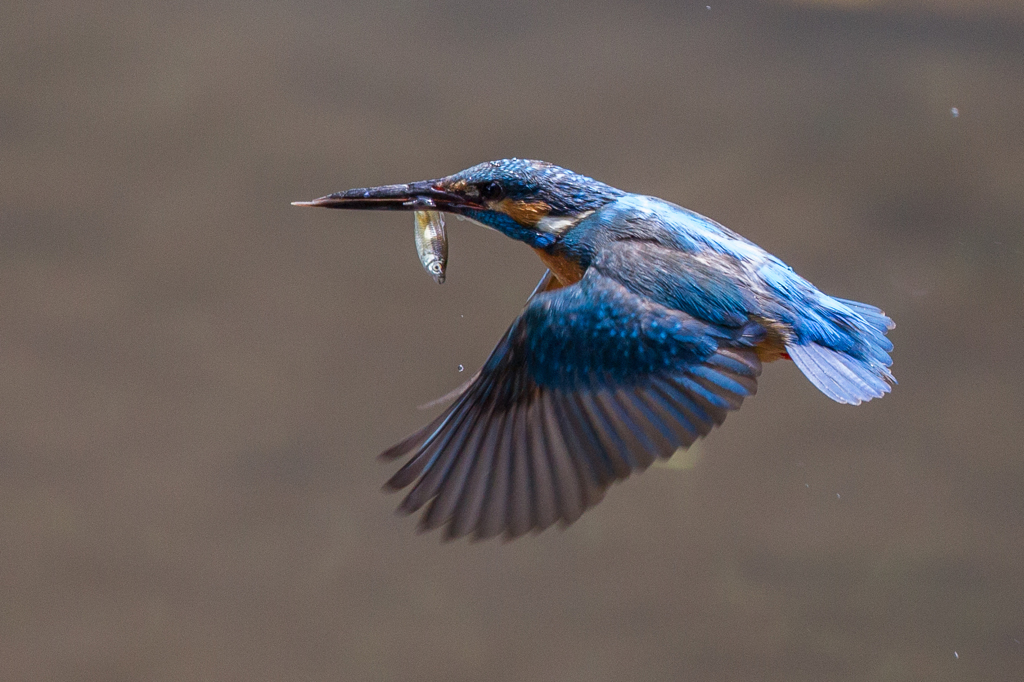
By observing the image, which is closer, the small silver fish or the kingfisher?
the kingfisher

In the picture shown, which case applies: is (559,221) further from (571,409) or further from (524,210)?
(571,409)

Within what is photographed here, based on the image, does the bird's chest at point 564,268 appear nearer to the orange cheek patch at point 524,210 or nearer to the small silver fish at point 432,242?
the orange cheek patch at point 524,210

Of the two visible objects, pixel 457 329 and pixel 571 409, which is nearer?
pixel 571 409

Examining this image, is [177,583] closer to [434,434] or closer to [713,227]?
[434,434]

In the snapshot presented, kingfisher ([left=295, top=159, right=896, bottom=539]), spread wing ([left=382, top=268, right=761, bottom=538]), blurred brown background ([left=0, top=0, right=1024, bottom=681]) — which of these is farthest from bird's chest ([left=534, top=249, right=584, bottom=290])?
blurred brown background ([left=0, top=0, right=1024, bottom=681])

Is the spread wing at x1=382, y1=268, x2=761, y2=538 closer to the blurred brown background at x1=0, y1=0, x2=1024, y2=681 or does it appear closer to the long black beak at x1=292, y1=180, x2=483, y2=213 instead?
the long black beak at x1=292, y1=180, x2=483, y2=213

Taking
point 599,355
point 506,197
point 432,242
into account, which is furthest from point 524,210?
point 599,355

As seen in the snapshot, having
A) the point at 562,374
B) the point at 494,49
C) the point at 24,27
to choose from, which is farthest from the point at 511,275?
the point at 24,27
